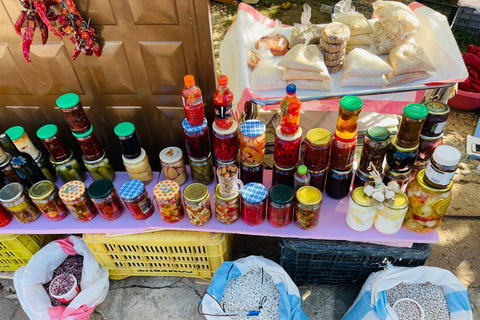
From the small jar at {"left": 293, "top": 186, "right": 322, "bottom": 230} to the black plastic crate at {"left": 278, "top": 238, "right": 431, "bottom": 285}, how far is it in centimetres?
16

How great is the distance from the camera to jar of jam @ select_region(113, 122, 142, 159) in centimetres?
183

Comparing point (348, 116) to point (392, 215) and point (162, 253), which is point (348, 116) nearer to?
point (392, 215)

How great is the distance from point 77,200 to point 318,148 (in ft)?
4.12

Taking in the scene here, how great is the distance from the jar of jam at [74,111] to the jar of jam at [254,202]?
3.08ft

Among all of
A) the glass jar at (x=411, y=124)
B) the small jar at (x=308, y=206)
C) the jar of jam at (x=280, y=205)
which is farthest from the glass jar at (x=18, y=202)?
the glass jar at (x=411, y=124)

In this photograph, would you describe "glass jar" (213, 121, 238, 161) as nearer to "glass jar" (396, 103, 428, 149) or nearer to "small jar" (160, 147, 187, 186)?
"small jar" (160, 147, 187, 186)

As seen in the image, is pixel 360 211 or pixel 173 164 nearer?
pixel 360 211

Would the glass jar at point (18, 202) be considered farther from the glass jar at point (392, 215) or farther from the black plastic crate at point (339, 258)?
the glass jar at point (392, 215)

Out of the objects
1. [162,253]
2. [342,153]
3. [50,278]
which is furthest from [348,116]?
[50,278]

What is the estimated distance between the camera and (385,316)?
1669 millimetres

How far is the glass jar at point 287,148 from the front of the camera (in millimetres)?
1684

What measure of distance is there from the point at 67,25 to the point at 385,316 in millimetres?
2071

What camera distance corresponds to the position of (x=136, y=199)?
1.79 meters

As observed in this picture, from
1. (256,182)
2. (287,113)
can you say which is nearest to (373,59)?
(287,113)
